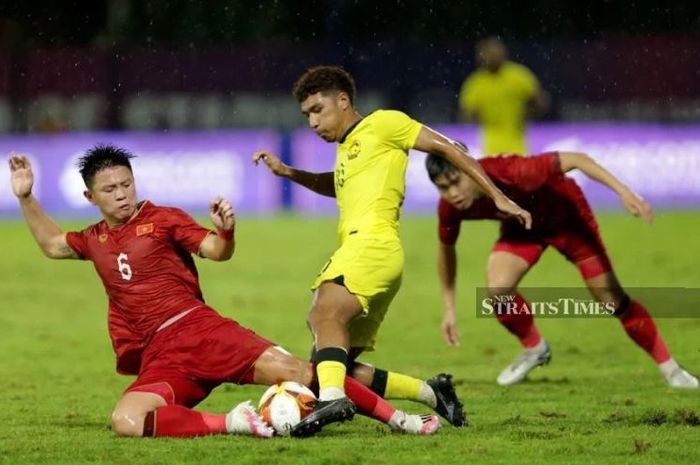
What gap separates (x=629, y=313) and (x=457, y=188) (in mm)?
1583

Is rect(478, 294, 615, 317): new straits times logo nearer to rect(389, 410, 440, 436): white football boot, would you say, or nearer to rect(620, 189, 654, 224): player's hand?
rect(620, 189, 654, 224): player's hand

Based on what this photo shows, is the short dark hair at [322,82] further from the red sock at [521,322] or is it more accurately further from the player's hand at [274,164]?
the red sock at [521,322]

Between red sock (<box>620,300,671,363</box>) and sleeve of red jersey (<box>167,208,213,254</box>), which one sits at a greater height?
sleeve of red jersey (<box>167,208,213,254</box>)

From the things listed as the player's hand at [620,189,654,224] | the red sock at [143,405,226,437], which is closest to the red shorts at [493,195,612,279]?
the player's hand at [620,189,654,224]

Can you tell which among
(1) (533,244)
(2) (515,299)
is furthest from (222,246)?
(2) (515,299)

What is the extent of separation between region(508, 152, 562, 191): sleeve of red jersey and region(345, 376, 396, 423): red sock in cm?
242

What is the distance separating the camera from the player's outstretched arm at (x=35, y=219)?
26.0 ft

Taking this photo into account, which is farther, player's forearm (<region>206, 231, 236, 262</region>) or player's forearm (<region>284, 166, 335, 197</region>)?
player's forearm (<region>284, 166, 335, 197</region>)

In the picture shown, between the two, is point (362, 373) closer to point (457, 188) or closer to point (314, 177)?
point (314, 177)

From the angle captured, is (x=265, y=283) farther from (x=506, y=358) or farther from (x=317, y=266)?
(x=506, y=358)

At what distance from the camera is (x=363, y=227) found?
766 centimetres

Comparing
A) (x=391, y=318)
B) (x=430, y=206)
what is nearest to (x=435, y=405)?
(x=391, y=318)

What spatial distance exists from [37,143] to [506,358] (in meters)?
12.9

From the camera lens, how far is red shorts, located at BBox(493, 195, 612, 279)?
32.4 feet
